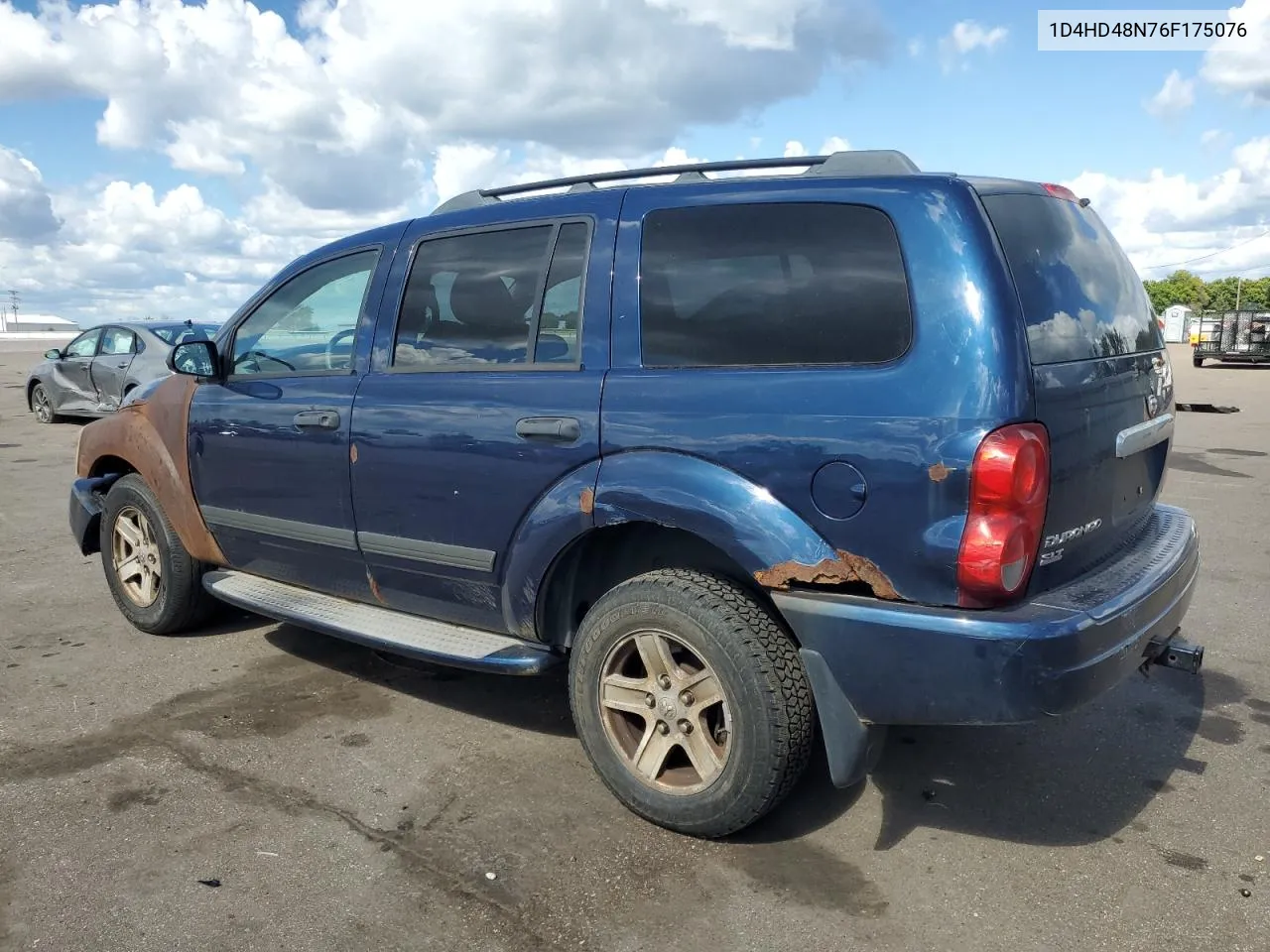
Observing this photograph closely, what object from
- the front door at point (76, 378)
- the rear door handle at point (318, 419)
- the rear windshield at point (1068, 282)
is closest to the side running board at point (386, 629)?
the rear door handle at point (318, 419)

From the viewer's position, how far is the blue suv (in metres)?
2.69

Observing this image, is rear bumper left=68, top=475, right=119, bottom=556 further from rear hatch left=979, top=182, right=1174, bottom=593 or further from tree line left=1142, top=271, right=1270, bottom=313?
tree line left=1142, top=271, right=1270, bottom=313

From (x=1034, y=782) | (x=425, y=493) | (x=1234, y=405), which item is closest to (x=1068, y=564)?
(x=1034, y=782)

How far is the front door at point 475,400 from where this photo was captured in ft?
11.1

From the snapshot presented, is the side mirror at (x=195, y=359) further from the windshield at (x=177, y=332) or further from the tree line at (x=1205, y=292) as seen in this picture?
the tree line at (x=1205, y=292)

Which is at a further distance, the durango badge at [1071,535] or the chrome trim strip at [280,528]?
the chrome trim strip at [280,528]

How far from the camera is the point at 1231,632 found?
5035 mm

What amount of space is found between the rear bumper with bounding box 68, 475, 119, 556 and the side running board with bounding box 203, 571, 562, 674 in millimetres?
1153

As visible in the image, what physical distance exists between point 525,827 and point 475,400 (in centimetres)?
144

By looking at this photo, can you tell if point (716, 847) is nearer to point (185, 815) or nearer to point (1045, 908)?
point (1045, 908)

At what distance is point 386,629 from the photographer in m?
3.91

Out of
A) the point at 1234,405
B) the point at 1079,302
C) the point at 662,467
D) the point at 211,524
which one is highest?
the point at 1079,302

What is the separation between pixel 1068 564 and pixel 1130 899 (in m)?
0.93

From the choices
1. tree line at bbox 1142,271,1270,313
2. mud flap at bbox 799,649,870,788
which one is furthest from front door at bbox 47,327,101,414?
tree line at bbox 1142,271,1270,313
